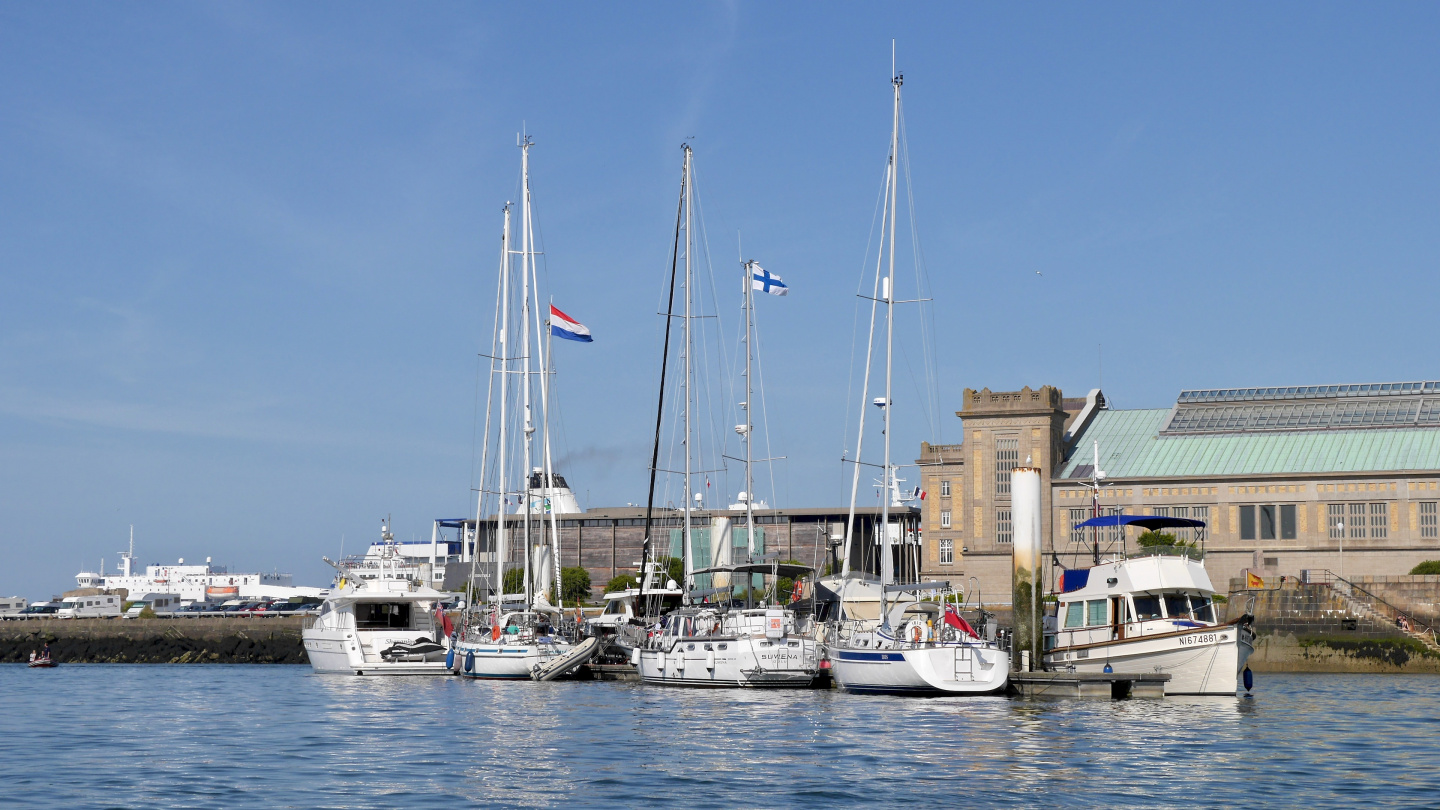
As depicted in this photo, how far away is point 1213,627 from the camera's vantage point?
48875mm

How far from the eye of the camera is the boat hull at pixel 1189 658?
48.8 m

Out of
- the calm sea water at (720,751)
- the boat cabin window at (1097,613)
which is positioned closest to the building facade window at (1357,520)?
the calm sea water at (720,751)

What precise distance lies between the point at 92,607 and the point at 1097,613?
355 feet

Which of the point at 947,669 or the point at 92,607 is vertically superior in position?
the point at 92,607

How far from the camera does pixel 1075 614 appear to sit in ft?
173

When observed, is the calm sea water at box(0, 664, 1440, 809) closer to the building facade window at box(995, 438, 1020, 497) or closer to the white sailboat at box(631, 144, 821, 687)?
the white sailboat at box(631, 144, 821, 687)

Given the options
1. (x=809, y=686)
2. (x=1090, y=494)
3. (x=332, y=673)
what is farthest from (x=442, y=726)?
(x=1090, y=494)

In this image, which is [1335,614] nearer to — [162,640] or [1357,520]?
[1357,520]

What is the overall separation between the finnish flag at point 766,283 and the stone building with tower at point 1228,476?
135 feet

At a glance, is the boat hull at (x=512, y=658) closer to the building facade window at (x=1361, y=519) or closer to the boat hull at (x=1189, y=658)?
the boat hull at (x=1189, y=658)

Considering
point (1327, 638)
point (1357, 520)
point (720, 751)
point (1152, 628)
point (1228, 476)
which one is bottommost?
point (720, 751)

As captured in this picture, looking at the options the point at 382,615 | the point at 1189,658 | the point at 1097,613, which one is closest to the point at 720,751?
the point at 1189,658

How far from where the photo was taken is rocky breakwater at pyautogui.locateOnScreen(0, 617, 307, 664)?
105500 millimetres

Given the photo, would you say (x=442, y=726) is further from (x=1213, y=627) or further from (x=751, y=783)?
(x=1213, y=627)
